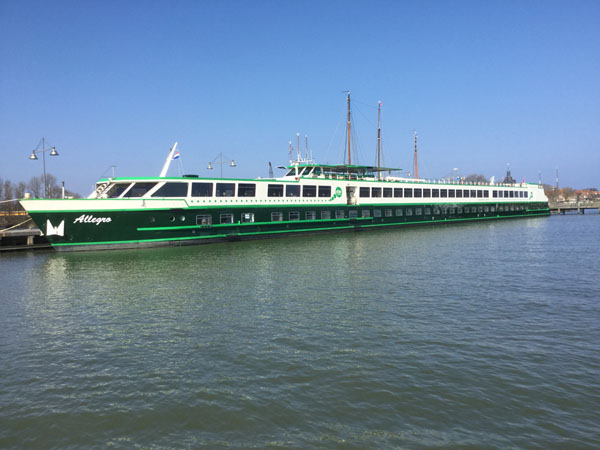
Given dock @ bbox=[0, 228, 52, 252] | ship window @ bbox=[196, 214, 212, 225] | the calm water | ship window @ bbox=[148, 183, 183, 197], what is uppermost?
ship window @ bbox=[148, 183, 183, 197]

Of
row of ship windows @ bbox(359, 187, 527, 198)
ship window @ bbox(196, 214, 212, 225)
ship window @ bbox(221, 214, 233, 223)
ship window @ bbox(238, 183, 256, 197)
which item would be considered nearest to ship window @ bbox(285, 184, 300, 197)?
ship window @ bbox(238, 183, 256, 197)

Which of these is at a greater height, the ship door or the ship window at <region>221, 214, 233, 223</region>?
the ship door

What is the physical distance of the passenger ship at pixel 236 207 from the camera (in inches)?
1150

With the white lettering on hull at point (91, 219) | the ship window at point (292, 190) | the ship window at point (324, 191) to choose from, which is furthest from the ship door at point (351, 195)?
the white lettering on hull at point (91, 219)

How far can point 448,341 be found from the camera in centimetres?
1031

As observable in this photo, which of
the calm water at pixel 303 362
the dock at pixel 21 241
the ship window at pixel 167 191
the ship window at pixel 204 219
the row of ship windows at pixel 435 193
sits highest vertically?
the row of ship windows at pixel 435 193

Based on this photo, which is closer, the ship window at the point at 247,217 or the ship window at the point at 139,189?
the ship window at the point at 139,189

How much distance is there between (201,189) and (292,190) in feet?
33.9

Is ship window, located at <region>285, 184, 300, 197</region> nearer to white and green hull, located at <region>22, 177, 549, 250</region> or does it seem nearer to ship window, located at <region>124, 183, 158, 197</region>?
white and green hull, located at <region>22, 177, 549, 250</region>

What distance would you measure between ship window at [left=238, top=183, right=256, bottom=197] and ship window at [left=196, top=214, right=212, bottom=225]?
384 cm

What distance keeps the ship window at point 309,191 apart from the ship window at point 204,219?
11478mm

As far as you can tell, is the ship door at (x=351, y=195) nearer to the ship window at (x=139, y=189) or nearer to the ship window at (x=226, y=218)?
the ship window at (x=226, y=218)

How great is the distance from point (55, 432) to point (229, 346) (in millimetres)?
4278

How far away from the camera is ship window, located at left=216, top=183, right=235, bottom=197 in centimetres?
3512
